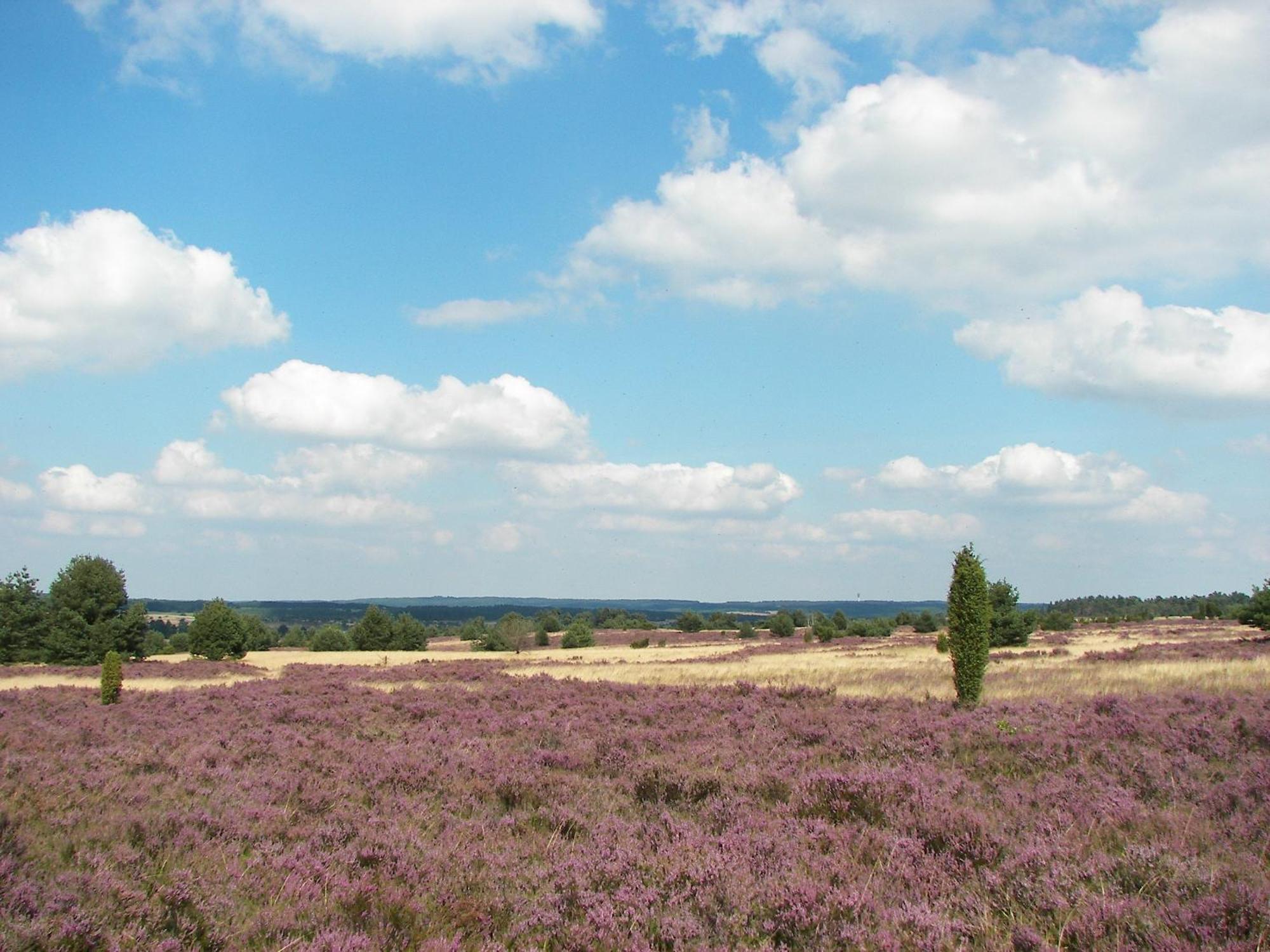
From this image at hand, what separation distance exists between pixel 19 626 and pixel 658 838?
69.5 metres

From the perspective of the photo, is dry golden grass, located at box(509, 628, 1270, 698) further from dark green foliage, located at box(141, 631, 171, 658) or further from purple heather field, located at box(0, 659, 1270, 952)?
dark green foliage, located at box(141, 631, 171, 658)

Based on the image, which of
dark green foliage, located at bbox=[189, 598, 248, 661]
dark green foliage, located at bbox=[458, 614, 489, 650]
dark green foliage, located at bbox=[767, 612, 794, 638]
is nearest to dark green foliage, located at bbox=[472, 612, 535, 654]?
dark green foliage, located at bbox=[458, 614, 489, 650]

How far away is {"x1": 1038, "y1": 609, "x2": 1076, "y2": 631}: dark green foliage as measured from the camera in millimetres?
74375

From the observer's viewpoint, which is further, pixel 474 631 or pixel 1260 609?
pixel 474 631

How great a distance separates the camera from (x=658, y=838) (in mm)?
7285

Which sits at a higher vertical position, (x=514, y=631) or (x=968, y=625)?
(x=968, y=625)

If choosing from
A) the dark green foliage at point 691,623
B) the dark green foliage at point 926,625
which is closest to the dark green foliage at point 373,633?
the dark green foliage at point 691,623

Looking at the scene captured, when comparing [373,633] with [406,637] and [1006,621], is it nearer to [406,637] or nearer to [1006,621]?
[406,637]

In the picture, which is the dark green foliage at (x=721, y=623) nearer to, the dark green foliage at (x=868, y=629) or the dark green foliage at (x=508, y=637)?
the dark green foliage at (x=868, y=629)

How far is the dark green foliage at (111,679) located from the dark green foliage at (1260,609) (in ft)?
190

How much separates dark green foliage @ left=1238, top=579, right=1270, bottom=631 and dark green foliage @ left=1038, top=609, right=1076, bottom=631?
26.5m

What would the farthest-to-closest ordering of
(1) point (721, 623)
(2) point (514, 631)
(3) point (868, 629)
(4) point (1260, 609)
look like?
(1) point (721, 623)
(2) point (514, 631)
(3) point (868, 629)
(4) point (1260, 609)

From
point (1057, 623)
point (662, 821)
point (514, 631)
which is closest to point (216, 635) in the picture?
point (514, 631)

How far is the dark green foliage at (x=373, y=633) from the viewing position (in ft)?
267
